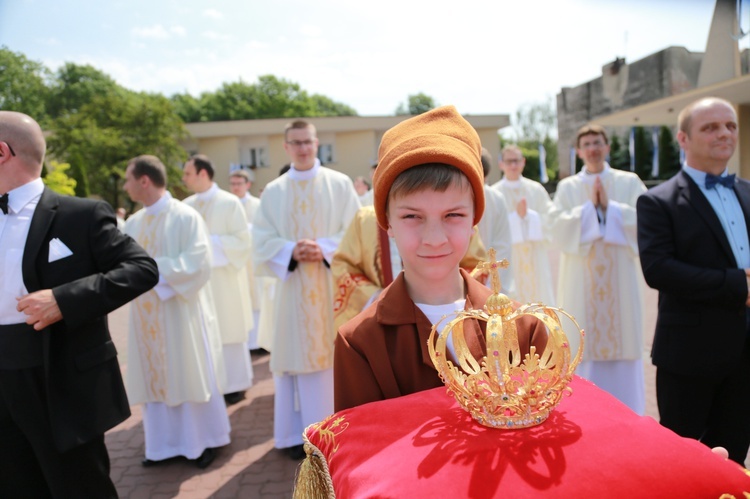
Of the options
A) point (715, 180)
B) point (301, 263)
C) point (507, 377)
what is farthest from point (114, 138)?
point (507, 377)

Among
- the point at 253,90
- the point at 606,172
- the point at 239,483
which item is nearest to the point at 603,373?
the point at 606,172

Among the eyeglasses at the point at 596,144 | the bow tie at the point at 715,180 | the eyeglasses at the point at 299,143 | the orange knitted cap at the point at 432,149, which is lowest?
the bow tie at the point at 715,180

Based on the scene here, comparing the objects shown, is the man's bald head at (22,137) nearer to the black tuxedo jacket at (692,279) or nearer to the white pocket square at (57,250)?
the white pocket square at (57,250)

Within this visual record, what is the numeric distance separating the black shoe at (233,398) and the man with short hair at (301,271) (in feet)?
4.86

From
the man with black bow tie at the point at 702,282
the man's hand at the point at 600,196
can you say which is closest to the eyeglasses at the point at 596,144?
the man's hand at the point at 600,196

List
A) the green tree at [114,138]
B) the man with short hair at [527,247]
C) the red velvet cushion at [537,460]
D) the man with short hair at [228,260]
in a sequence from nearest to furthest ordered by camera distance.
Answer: the red velvet cushion at [537,460]
the man with short hair at [228,260]
the man with short hair at [527,247]
the green tree at [114,138]

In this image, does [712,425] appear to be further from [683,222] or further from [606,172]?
[606,172]

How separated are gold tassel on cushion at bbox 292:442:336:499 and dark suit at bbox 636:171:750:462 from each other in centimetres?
232

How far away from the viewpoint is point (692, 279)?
278 centimetres

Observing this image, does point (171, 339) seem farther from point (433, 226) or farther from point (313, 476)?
point (433, 226)

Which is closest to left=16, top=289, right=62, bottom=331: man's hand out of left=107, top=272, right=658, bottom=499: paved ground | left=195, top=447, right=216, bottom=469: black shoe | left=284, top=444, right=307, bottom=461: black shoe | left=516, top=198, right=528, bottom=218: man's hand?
left=107, top=272, right=658, bottom=499: paved ground

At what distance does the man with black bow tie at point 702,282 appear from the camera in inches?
111

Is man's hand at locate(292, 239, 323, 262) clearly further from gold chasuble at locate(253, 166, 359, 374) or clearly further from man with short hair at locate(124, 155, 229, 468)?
man with short hair at locate(124, 155, 229, 468)

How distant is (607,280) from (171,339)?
3.89 m
